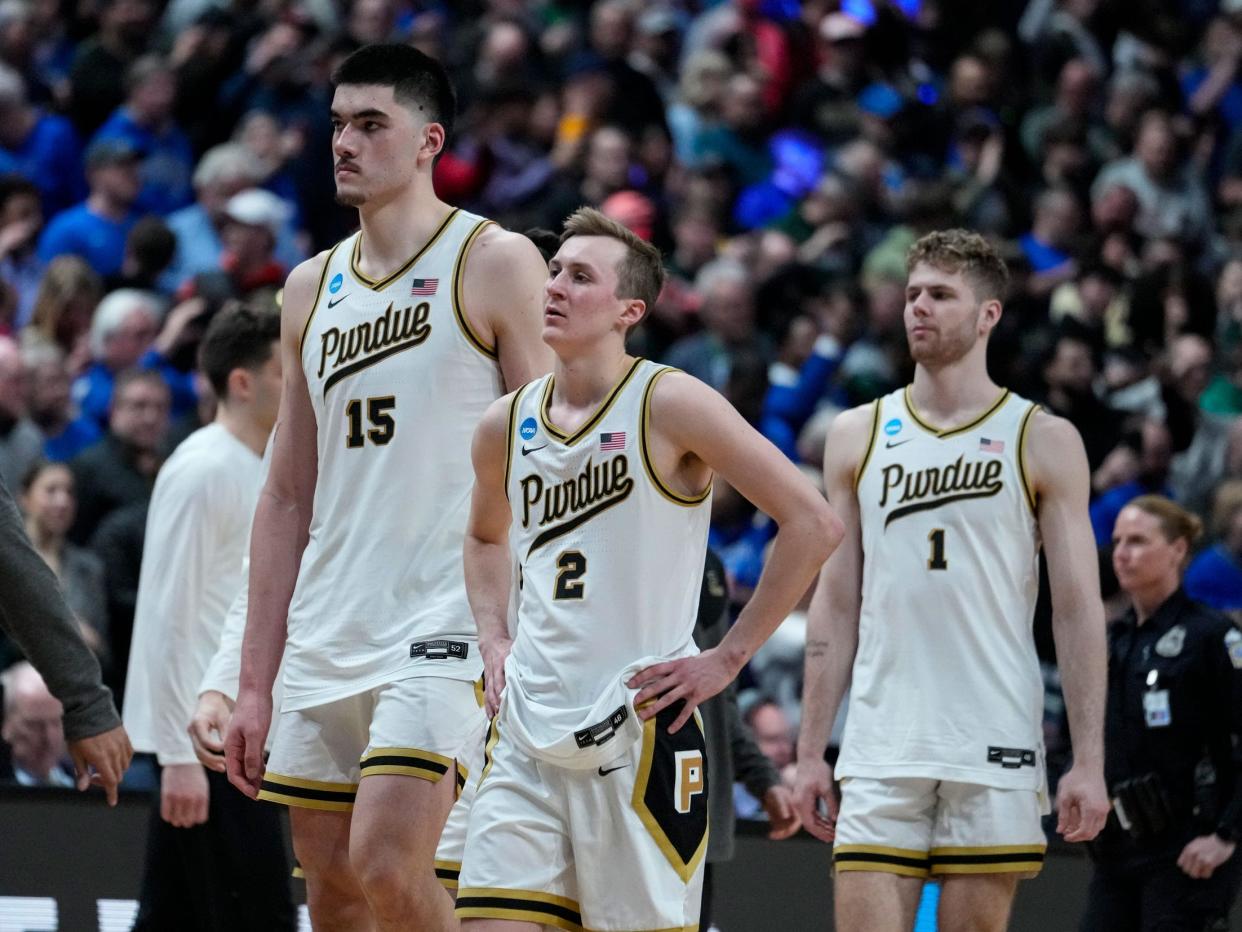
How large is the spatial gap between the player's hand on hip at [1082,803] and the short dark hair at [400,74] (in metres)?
2.67

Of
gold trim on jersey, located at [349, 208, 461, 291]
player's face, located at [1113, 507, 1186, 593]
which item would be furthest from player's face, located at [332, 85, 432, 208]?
player's face, located at [1113, 507, 1186, 593]

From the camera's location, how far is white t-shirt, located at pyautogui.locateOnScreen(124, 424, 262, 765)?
6996mm

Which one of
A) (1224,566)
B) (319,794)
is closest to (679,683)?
(319,794)

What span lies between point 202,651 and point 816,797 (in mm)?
2104

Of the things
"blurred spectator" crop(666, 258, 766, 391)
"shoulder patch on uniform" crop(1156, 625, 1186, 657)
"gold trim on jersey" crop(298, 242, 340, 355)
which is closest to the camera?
"gold trim on jersey" crop(298, 242, 340, 355)

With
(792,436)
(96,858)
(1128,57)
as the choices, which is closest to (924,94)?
(1128,57)

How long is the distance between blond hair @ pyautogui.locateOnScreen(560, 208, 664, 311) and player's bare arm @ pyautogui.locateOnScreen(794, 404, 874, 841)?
4.98 feet

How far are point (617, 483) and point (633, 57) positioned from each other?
10643 mm

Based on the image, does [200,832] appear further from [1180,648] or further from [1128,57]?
[1128,57]

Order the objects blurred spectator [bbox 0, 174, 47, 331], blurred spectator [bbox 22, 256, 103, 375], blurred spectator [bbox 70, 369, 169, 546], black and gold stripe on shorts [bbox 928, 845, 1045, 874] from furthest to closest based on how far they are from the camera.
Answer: blurred spectator [bbox 0, 174, 47, 331]
blurred spectator [bbox 22, 256, 103, 375]
blurred spectator [bbox 70, 369, 169, 546]
black and gold stripe on shorts [bbox 928, 845, 1045, 874]

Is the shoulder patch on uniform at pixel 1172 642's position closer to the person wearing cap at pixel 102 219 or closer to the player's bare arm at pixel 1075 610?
the player's bare arm at pixel 1075 610

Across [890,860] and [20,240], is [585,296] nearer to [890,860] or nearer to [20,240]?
[890,860]

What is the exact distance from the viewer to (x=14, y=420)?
10828 millimetres

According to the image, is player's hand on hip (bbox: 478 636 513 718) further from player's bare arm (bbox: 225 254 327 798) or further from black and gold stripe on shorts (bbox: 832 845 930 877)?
black and gold stripe on shorts (bbox: 832 845 930 877)
